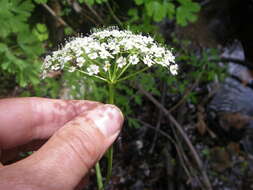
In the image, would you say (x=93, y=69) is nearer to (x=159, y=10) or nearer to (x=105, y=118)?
(x=105, y=118)

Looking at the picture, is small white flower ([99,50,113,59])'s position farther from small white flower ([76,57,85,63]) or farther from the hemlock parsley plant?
small white flower ([76,57,85,63])

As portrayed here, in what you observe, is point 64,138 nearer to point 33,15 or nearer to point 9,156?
point 9,156

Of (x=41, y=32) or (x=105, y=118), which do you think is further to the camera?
(x=41, y=32)

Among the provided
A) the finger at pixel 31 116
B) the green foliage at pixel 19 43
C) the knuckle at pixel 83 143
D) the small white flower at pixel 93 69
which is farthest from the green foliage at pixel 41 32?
the knuckle at pixel 83 143

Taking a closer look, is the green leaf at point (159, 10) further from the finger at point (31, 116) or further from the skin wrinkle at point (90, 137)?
the skin wrinkle at point (90, 137)

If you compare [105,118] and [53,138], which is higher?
[105,118]

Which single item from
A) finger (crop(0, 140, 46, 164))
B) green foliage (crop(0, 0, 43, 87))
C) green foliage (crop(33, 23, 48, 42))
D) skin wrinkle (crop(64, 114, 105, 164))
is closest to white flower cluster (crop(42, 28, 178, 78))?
skin wrinkle (crop(64, 114, 105, 164))

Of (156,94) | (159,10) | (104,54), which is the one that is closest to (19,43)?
(159,10)
